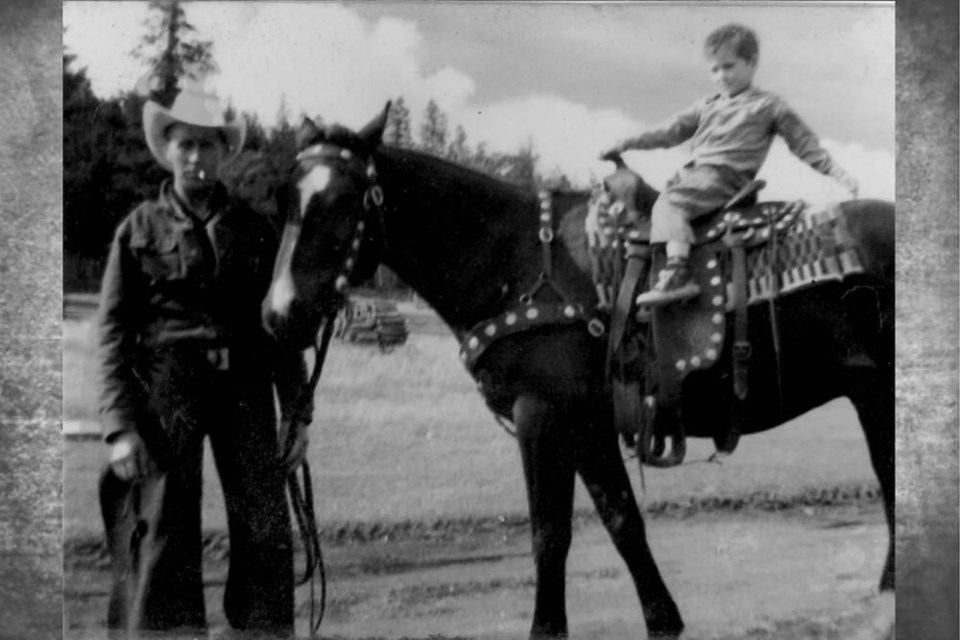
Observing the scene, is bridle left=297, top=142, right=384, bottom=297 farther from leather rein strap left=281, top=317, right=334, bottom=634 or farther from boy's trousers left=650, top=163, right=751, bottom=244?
boy's trousers left=650, top=163, right=751, bottom=244

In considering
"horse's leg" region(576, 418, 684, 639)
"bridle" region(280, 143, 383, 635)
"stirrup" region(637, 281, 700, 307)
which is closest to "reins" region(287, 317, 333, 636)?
"bridle" region(280, 143, 383, 635)

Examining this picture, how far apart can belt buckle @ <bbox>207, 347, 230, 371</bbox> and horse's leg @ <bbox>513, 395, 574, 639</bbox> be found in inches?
47.9

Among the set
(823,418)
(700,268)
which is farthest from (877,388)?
(700,268)

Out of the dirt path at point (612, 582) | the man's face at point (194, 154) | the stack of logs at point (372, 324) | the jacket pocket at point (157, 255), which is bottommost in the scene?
the dirt path at point (612, 582)

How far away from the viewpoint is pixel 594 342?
6.64m

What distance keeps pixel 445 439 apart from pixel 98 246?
64.9 inches

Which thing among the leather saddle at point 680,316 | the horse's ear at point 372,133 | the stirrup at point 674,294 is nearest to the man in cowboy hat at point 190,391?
the horse's ear at point 372,133

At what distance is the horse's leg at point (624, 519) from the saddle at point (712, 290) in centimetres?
13

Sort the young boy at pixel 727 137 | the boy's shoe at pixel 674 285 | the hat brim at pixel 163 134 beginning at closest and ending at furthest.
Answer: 1. the boy's shoe at pixel 674 285
2. the young boy at pixel 727 137
3. the hat brim at pixel 163 134

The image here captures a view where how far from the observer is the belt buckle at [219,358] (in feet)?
22.0

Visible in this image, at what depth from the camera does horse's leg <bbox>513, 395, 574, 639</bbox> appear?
6.64 m

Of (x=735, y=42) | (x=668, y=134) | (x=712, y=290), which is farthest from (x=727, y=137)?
(x=712, y=290)

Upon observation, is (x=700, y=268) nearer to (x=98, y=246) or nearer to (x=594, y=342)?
(x=594, y=342)

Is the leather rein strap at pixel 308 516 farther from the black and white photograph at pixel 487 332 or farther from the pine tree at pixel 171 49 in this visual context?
the pine tree at pixel 171 49
